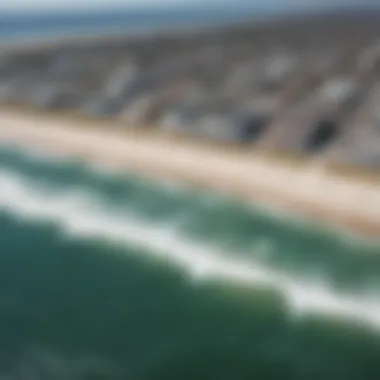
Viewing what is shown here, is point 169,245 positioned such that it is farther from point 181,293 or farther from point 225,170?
point 225,170

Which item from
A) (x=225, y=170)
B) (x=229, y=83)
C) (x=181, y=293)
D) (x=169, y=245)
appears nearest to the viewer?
(x=181, y=293)

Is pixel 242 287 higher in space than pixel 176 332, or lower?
higher

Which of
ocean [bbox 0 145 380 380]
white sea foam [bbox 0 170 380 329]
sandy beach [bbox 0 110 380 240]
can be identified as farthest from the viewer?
sandy beach [bbox 0 110 380 240]

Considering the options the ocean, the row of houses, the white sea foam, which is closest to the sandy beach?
the ocean

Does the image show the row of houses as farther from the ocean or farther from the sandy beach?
the ocean

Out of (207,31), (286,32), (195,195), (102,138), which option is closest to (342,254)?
(195,195)

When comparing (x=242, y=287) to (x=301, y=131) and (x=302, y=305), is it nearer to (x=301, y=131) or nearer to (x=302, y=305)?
(x=302, y=305)

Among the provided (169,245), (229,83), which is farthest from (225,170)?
(229,83)
